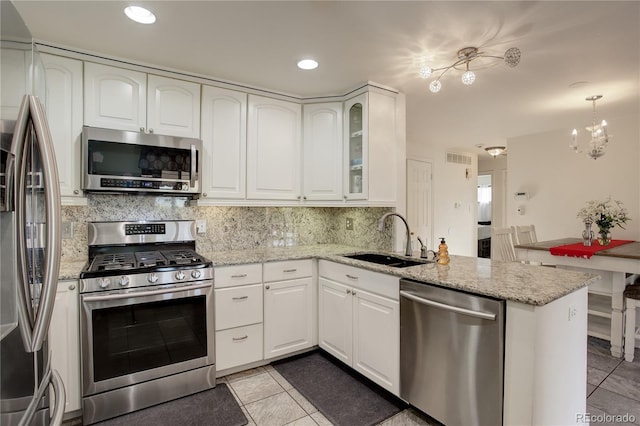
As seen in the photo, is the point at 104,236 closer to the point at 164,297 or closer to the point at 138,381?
the point at 164,297

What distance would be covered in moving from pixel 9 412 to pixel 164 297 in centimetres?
125

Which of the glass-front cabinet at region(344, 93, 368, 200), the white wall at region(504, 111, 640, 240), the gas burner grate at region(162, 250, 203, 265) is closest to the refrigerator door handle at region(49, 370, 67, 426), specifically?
the gas burner grate at region(162, 250, 203, 265)

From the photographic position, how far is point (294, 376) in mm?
2463

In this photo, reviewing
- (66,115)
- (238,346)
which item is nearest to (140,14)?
(66,115)

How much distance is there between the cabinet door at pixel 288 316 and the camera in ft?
8.43

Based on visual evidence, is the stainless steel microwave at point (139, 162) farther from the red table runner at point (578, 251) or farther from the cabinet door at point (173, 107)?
the red table runner at point (578, 251)

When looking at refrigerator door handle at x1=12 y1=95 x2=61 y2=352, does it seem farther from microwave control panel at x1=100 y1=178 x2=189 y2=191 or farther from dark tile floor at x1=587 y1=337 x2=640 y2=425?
dark tile floor at x1=587 y1=337 x2=640 y2=425

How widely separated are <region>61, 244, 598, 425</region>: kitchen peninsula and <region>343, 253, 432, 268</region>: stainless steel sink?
0.51m

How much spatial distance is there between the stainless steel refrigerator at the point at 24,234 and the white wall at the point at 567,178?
543 cm

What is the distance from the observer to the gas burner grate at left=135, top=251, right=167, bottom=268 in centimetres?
210

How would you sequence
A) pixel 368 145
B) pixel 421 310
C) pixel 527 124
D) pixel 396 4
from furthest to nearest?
1. pixel 527 124
2. pixel 368 145
3. pixel 421 310
4. pixel 396 4

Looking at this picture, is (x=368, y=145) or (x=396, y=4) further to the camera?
(x=368, y=145)

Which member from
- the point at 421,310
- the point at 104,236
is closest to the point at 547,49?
the point at 421,310

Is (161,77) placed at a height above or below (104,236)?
above
